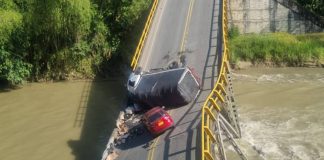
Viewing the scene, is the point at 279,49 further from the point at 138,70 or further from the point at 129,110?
the point at 129,110

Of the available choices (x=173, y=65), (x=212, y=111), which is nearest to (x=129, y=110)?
(x=173, y=65)

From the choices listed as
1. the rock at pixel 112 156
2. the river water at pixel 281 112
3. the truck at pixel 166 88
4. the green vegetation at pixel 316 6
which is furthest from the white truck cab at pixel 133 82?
the green vegetation at pixel 316 6

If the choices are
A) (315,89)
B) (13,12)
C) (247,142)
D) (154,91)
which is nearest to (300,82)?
(315,89)

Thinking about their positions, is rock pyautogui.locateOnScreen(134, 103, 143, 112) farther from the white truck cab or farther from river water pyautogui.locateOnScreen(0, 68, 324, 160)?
river water pyautogui.locateOnScreen(0, 68, 324, 160)

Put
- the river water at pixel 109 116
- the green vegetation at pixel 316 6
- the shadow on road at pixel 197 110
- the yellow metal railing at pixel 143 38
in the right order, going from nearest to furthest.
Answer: the shadow on road at pixel 197 110, the river water at pixel 109 116, the yellow metal railing at pixel 143 38, the green vegetation at pixel 316 6

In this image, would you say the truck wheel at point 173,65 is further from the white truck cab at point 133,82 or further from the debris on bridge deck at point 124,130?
the debris on bridge deck at point 124,130

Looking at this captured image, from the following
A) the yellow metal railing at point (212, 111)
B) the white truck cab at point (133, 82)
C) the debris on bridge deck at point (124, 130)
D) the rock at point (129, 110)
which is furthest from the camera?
the white truck cab at point (133, 82)
